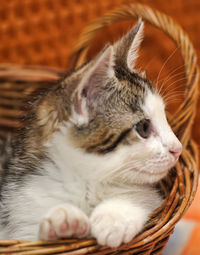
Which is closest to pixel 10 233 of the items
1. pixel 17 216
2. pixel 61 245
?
pixel 17 216

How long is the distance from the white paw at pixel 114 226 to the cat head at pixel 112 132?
11 centimetres

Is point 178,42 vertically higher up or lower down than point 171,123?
higher up

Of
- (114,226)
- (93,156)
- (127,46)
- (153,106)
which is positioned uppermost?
(127,46)

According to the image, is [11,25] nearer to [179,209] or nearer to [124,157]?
[124,157]

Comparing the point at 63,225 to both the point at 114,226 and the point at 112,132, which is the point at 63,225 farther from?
the point at 112,132

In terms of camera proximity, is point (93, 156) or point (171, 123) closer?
point (93, 156)

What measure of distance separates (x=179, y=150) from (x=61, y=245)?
0.37 m

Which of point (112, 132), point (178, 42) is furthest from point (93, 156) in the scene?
point (178, 42)

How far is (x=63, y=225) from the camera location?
78cm

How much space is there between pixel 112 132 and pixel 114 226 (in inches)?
8.6

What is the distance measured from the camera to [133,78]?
1.04 m

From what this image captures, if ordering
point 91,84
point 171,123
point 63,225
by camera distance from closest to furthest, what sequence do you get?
point 63,225 → point 91,84 → point 171,123

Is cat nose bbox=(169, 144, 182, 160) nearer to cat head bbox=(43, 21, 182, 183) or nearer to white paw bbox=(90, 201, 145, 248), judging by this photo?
cat head bbox=(43, 21, 182, 183)

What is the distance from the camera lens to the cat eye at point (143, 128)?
3.05 ft
